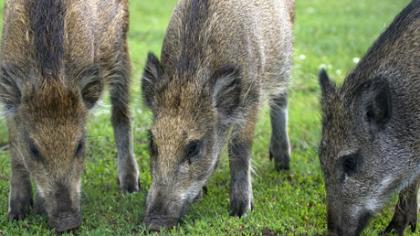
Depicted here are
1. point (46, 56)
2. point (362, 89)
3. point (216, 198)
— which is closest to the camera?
point (362, 89)

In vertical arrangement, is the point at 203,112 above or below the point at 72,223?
above

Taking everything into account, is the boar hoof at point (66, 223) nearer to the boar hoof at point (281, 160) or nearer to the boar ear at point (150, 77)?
the boar ear at point (150, 77)

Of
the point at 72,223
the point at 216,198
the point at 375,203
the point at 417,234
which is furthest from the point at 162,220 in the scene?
the point at 417,234

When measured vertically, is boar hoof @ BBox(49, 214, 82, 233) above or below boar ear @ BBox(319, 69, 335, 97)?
below

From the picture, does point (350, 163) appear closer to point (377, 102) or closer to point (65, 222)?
point (377, 102)

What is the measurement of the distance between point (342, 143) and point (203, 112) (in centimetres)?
119

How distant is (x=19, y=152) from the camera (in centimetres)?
671

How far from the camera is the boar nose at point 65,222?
20.2 ft

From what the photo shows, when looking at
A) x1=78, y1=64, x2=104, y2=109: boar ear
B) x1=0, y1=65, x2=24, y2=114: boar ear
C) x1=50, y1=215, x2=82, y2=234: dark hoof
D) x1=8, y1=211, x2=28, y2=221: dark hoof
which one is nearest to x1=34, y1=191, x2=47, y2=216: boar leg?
x1=8, y1=211, x2=28, y2=221: dark hoof

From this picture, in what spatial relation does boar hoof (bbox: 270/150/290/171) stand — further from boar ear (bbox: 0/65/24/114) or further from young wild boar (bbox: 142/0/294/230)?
boar ear (bbox: 0/65/24/114)

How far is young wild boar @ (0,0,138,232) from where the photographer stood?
247 inches

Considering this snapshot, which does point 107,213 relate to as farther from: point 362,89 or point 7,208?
point 362,89

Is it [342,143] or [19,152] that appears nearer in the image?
[342,143]

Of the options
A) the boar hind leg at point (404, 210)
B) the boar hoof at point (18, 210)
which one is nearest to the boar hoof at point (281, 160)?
the boar hind leg at point (404, 210)
